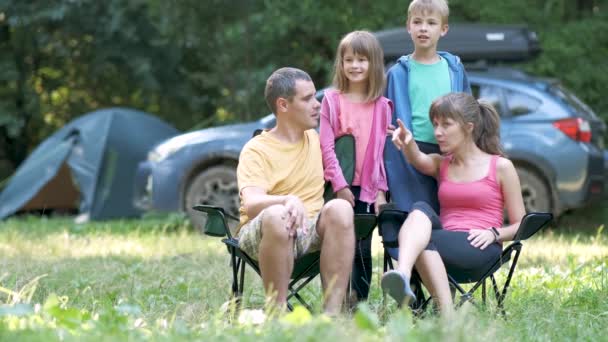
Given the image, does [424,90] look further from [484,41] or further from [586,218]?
[586,218]

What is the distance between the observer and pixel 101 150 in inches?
424

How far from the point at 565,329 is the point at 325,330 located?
1.39 meters

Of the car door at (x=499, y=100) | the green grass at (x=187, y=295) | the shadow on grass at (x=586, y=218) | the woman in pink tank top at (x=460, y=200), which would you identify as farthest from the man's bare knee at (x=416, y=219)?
the shadow on grass at (x=586, y=218)

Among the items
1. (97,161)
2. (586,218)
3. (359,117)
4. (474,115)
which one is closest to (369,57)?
(359,117)

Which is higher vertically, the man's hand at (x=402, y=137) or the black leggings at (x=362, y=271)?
the man's hand at (x=402, y=137)

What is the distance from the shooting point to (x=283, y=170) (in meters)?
4.25

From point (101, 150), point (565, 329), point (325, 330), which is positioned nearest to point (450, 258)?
point (565, 329)

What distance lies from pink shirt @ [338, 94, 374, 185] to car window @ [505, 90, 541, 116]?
171 inches

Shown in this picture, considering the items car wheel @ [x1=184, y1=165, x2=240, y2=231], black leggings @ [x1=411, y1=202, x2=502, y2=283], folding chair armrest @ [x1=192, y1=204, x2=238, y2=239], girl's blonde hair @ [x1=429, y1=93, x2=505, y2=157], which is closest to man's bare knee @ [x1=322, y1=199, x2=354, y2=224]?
black leggings @ [x1=411, y1=202, x2=502, y2=283]

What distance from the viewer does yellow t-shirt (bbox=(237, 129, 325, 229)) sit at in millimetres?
4207

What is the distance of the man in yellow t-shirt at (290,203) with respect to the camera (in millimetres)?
3963

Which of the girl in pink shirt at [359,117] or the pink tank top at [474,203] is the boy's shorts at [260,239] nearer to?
the girl in pink shirt at [359,117]

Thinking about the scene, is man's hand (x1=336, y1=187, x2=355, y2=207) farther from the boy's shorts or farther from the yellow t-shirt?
the boy's shorts

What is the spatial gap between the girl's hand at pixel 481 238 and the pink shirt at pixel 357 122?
60cm
